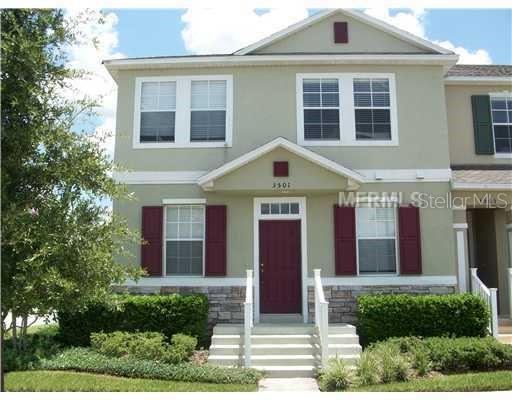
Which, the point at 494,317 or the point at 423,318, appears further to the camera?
the point at 494,317

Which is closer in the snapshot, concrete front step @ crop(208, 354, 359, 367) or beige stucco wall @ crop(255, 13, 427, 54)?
concrete front step @ crop(208, 354, 359, 367)

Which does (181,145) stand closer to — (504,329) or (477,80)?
(477,80)

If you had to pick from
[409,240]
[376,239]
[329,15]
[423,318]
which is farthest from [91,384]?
[329,15]

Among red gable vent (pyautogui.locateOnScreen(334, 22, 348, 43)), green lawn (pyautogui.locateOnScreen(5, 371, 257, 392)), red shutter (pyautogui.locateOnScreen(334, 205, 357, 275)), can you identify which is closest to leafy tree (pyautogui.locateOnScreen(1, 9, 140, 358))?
green lawn (pyautogui.locateOnScreen(5, 371, 257, 392))

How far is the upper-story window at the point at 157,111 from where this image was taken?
41.9 ft

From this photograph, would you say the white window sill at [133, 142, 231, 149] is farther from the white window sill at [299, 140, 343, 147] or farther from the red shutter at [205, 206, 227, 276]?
the white window sill at [299, 140, 343, 147]

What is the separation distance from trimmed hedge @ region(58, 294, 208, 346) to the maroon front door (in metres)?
2.00

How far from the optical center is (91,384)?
8.04 metres

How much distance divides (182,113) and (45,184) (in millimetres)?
5629

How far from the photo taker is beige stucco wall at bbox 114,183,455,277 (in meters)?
12.2
